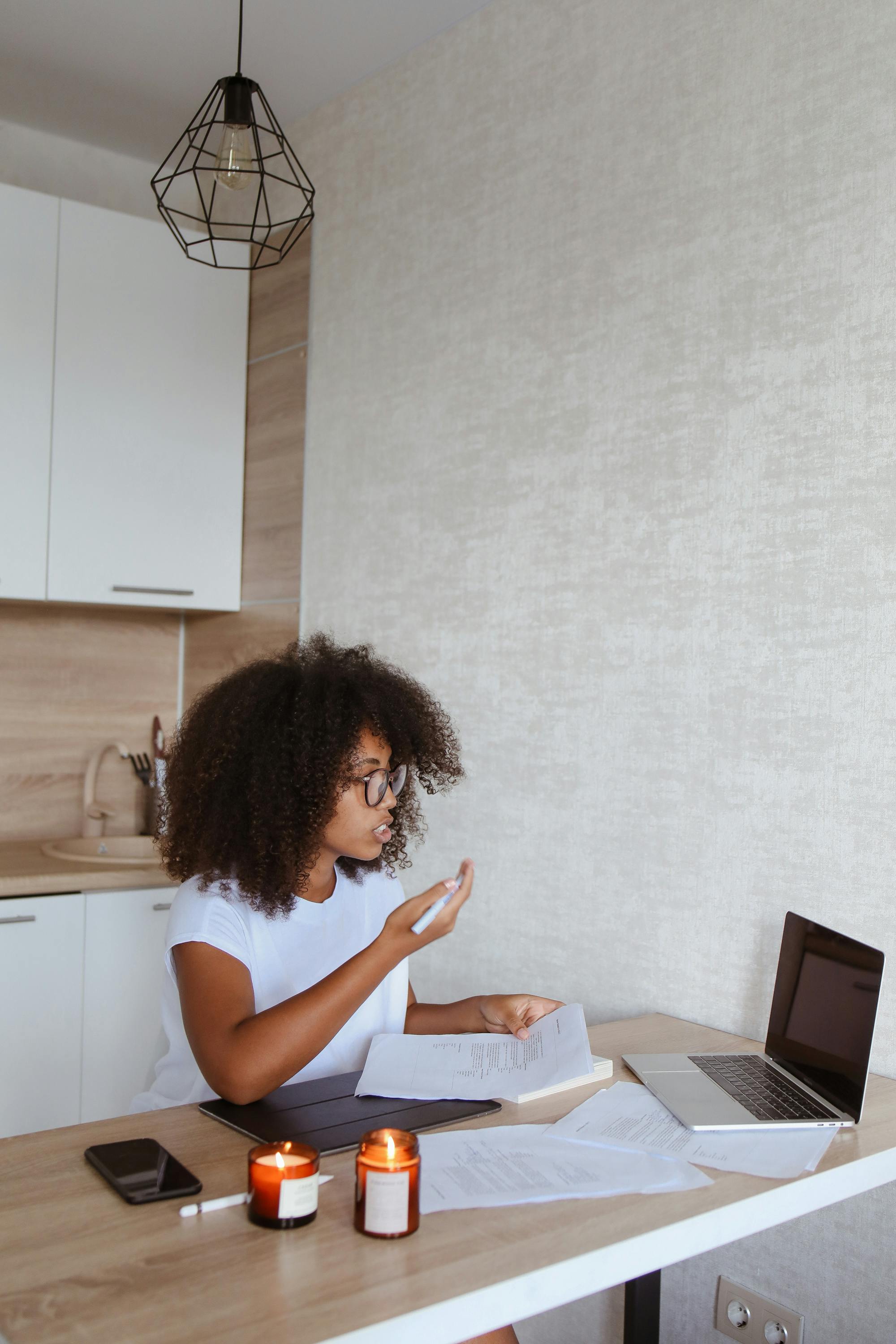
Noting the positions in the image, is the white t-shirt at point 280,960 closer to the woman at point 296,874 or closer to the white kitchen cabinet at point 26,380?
the woman at point 296,874

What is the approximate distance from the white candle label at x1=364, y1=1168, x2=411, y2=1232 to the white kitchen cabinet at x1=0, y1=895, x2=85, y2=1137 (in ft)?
5.58

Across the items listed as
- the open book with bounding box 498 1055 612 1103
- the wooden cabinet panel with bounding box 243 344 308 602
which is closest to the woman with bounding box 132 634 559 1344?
the open book with bounding box 498 1055 612 1103

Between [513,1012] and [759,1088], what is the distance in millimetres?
334

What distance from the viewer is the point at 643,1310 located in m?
1.45

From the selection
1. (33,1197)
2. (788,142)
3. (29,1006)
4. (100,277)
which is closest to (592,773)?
(788,142)

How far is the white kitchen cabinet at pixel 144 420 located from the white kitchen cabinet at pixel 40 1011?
760 millimetres

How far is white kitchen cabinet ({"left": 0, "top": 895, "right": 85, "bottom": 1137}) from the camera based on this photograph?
7.95 feet

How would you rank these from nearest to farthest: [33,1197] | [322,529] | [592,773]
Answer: [33,1197]
[592,773]
[322,529]

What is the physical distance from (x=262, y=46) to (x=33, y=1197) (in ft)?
7.80

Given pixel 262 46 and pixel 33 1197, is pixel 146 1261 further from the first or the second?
pixel 262 46

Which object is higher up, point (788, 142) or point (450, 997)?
point (788, 142)

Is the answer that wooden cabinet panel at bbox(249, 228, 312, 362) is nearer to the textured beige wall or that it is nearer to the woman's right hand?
the textured beige wall

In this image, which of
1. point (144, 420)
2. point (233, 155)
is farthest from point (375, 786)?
point (144, 420)

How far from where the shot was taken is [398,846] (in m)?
1.79
